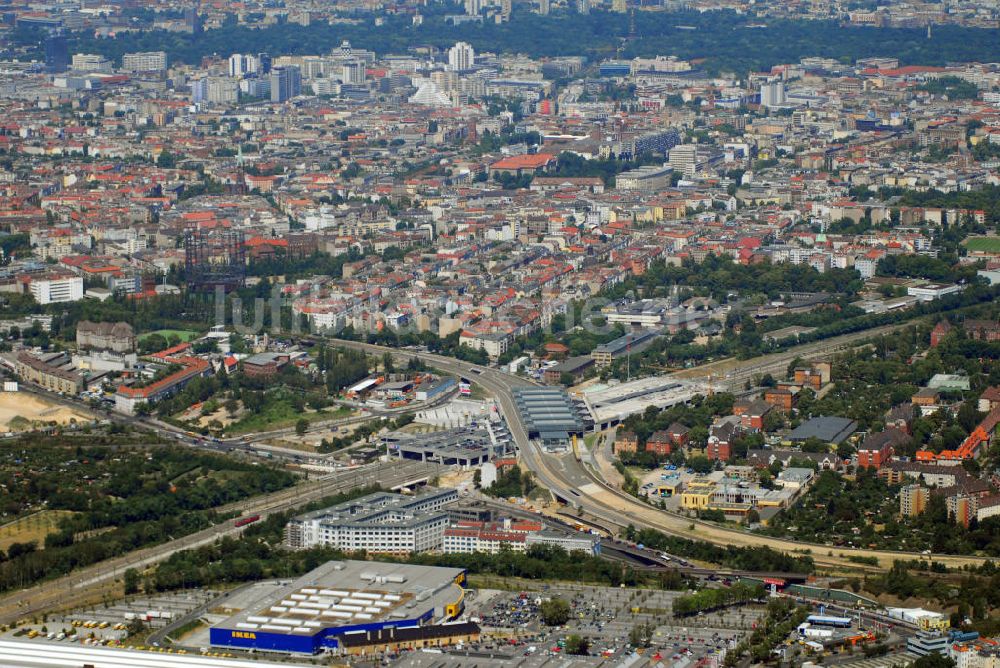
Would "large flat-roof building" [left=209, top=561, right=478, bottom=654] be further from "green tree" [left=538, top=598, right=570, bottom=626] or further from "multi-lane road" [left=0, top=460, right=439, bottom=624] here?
"multi-lane road" [left=0, top=460, right=439, bottom=624]

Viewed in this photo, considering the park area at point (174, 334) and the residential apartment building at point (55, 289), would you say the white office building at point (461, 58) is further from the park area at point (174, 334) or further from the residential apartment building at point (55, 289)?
the park area at point (174, 334)

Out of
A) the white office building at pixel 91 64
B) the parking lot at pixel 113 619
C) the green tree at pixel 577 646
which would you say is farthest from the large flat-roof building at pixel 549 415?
the white office building at pixel 91 64

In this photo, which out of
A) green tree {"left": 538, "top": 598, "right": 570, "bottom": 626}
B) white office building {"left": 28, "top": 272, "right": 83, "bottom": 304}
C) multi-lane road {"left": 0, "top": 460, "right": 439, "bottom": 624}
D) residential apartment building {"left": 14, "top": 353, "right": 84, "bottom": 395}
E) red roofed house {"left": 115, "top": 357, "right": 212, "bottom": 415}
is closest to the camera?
green tree {"left": 538, "top": 598, "right": 570, "bottom": 626}

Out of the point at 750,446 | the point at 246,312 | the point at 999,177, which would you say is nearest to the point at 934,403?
the point at 750,446

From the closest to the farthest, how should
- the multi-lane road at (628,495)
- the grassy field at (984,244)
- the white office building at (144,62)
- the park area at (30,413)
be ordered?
the multi-lane road at (628,495), the park area at (30,413), the grassy field at (984,244), the white office building at (144,62)

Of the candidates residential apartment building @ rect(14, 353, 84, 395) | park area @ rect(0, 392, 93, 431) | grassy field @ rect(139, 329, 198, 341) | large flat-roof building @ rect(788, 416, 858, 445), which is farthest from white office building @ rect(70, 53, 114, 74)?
large flat-roof building @ rect(788, 416, 858, 445)

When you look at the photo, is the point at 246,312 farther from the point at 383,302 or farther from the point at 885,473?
the point at 885,473
